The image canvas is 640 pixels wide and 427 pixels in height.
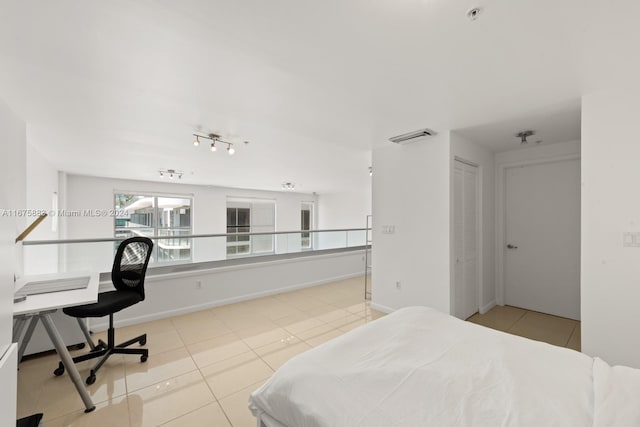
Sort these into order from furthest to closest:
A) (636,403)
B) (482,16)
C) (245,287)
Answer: (245,287)
(482,16)
(636,403)

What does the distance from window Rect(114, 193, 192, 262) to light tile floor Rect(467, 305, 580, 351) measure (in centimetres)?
674

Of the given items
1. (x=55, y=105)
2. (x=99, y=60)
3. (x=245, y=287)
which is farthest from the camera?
(x=245, y=287)

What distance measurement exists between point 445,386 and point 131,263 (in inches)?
115

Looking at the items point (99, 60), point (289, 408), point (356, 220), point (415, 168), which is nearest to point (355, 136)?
point (415, 168)

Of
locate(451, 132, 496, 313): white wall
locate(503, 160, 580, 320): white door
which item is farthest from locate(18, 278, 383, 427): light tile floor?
locate(503, 160, 580, 320): white door

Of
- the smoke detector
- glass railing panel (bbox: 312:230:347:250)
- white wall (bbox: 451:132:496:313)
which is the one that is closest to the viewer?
the smoke detector

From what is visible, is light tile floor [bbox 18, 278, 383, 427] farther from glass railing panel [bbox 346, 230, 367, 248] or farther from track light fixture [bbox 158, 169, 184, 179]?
track light fixture [bbox 158, 169, 184, 179]

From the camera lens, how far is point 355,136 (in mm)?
3295

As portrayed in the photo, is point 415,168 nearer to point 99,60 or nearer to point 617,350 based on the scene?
point 617,350

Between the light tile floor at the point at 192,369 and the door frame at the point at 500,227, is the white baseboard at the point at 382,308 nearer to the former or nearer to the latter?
the light tile floor at the point at 192,369

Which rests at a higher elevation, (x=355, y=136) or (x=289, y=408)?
(x=355, y=136)

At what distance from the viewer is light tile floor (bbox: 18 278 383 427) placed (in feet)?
5.93

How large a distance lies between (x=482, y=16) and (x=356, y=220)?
7.14 meters

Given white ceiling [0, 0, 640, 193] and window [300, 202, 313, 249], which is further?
window [300, 202, 313, 249]
